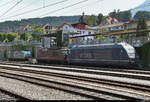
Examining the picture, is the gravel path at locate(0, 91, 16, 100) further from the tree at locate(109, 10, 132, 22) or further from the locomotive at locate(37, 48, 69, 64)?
the tree at locate(109, 10, 132, 22)

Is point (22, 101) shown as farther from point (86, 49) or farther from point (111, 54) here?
point (86, 49)

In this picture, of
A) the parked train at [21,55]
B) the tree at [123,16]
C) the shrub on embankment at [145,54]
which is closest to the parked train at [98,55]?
the shrub on embankment at [145,54]

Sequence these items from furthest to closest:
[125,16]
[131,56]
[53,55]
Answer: [125,16]
[53,55]
[131,56]

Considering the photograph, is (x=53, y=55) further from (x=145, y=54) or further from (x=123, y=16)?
(x=123, y=16)

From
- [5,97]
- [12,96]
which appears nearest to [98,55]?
[12,96]

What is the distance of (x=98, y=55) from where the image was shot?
69.7 feet

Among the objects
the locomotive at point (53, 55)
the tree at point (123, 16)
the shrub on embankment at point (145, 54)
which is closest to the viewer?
the shrub on embankment at point (145, 54)

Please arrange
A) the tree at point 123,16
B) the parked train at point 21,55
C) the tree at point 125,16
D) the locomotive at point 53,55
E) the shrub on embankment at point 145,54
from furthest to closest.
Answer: the tree at point 125,16 < the tree at point 123,16 < the parked train at point 21,55 < the locomotive at point 53,55 < the shrub on embankment at point 145,54

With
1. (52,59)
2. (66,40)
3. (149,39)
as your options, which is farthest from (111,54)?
(66,40)

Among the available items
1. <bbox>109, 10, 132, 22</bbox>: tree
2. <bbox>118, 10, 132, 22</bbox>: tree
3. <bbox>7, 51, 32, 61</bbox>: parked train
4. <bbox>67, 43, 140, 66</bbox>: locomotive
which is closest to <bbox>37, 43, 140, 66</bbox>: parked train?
<bbox>67, 43, 140, 66</bbox>: locomotive

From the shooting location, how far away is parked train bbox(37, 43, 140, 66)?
18805 mm

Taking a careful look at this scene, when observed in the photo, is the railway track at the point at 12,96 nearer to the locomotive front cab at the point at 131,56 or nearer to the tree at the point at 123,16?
the locomotive front cab at the point at 131,56

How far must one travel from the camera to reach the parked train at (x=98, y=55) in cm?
1880

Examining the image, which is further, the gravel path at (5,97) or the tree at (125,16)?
the tree at (125,16)
